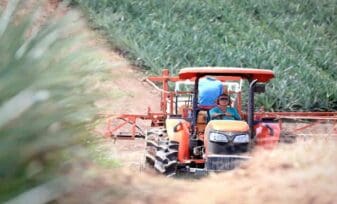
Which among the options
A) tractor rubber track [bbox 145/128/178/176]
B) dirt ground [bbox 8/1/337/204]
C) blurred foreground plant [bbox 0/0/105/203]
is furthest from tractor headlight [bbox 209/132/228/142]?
blurred foreground plant [bbox 0/0/105/203]

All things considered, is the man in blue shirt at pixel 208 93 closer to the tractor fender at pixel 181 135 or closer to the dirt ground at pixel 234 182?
the tractor fender at pixel 181 135

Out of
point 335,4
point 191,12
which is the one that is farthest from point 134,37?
point 335,4

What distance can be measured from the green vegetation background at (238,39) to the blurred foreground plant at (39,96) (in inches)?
599

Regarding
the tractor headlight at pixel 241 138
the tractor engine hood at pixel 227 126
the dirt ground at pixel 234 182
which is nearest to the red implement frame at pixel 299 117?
the tractor engine hood at pixel 227 126

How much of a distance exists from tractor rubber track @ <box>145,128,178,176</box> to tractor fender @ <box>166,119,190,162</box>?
0.07 m

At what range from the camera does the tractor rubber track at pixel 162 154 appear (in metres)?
8.63

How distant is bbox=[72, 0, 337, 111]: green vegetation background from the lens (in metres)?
18.8

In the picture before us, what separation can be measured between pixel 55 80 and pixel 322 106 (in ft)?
53.0

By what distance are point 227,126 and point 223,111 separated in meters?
0.77

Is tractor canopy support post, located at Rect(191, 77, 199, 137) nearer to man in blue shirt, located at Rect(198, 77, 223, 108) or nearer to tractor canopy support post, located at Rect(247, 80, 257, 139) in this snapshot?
man in blue shirt, located at Rect(198, 77, 223, 108)

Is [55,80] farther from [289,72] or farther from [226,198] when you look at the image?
[289,72]

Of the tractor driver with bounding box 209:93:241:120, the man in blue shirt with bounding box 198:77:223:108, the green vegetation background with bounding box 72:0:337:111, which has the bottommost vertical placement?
the tractor driver with bounding box 209:93:241:120

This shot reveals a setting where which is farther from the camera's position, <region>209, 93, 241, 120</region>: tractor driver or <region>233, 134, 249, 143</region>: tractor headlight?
<region>209, 93, 241, 120</region>: tractor driver

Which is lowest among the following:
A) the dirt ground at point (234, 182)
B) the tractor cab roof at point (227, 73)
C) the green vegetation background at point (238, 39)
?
the dirt ground at point (234, 182)
